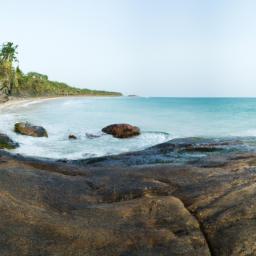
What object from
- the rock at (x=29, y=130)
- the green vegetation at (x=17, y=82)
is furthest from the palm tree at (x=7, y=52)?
the rock at (x=29, y=130)

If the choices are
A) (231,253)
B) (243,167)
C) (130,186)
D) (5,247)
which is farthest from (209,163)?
(5,247)

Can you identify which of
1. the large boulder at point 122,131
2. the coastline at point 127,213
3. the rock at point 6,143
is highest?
the coastline at point 127,213

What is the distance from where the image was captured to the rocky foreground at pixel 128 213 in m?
4.38

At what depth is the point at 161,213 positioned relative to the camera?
5387 millimetres

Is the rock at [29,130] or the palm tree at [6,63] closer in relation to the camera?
the rock at [29,130]

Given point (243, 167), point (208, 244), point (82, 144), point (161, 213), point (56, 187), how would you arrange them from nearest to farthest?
1. point (208, 244)
2. point (161, 213)
3. point (56, 187)
4. point (243, 167)
5. point (82, 144)

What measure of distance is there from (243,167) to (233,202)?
11.1 ft

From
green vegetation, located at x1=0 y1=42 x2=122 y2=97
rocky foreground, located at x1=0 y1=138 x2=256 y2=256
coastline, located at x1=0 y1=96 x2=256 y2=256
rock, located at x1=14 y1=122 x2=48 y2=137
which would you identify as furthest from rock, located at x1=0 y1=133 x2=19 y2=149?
green vegetation, located at x1=0 y1=42 x2=122 y2=97

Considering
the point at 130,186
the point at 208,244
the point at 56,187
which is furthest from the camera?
the point at 130,186

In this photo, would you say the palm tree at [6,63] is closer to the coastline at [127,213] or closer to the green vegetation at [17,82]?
the green vegetation at [17,82]

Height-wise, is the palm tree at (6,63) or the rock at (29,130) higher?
the palm tree at (6,63)

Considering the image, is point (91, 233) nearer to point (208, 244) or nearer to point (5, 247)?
point (5, 247)

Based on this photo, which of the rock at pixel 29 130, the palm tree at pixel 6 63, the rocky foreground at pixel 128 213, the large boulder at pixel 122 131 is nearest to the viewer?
the rocky foreground at pixel 128 213

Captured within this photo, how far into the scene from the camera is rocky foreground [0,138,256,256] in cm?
438
